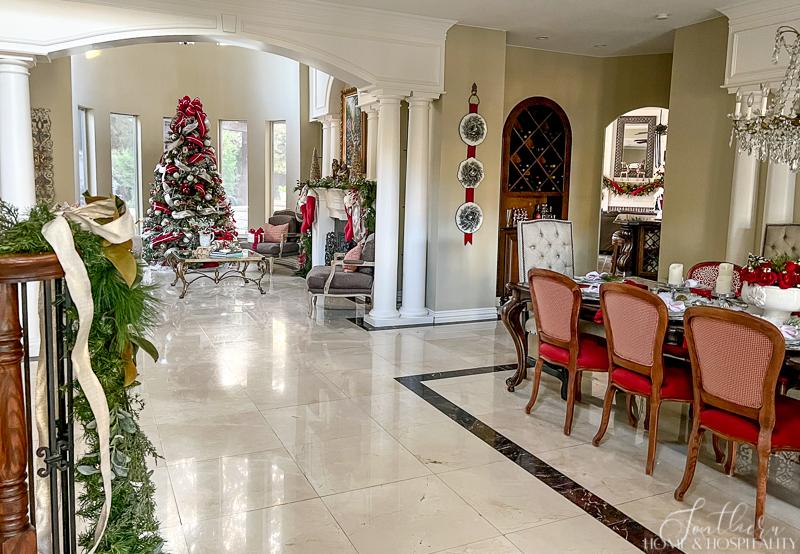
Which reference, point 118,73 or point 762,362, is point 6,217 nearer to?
point 762,362

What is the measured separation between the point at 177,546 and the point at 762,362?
8.34ft

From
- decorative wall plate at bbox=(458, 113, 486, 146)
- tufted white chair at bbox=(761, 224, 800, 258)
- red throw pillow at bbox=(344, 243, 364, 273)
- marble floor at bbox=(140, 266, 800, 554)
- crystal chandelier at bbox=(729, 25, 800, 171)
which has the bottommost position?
marble floor at bbox=(140, 266, 800, 554)

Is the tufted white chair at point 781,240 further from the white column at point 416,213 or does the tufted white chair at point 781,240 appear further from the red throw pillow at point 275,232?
the red throw pillow at point 275,232

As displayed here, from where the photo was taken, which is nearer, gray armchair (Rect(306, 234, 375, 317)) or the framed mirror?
gray armchair (Rect(306, 234, 375, 317))

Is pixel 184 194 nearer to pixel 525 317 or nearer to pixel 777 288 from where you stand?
pixel 525 317

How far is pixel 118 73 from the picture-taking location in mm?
11109

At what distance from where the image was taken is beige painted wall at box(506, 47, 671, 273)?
8.14 meters

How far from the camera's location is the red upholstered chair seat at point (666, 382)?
3377 mm

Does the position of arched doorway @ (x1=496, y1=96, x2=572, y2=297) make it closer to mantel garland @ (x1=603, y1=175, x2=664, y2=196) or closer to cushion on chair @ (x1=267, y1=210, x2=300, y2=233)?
cushion on chair @ (x1=267, y1=210, x2=300, y2=233)

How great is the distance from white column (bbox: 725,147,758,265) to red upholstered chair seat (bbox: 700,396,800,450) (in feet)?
10.1

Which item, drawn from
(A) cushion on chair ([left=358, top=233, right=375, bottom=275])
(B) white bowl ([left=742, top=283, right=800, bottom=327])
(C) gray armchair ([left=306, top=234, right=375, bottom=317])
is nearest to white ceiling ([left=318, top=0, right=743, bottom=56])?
(A) cushion on chair ([left=358, top=233, right=375, bottom=275])

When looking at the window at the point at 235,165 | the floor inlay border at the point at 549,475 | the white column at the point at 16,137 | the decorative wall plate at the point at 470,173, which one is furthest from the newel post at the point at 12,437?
the window at the point at 235,165

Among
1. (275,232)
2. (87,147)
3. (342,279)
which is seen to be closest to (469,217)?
(342,279)

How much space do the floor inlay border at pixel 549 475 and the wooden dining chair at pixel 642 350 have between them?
0.50 metres
